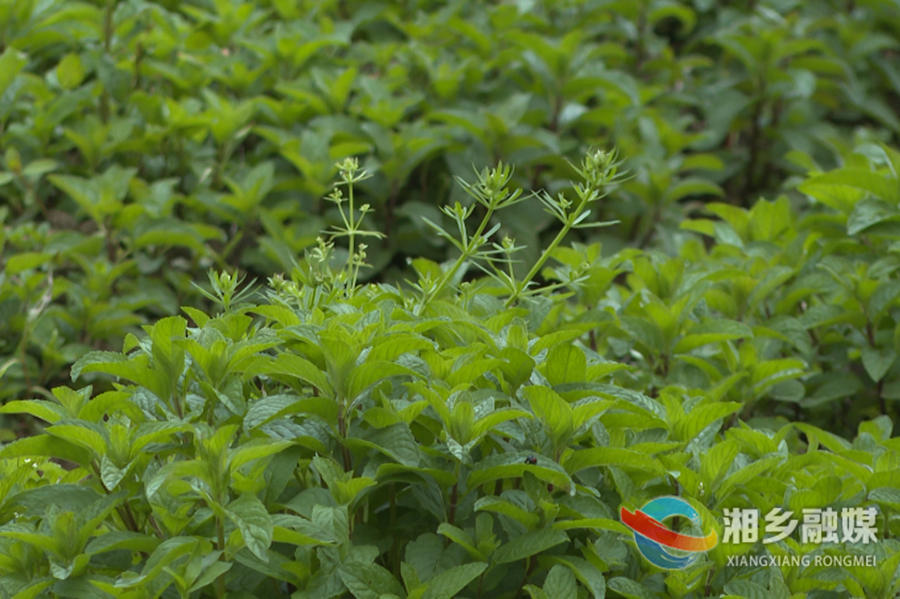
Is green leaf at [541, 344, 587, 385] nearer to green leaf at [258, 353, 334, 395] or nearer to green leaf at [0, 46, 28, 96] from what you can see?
green leaf at [258, 353, 334, 395]

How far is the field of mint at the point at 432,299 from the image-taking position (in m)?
1.96

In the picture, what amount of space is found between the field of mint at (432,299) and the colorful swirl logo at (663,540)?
1.2 inches

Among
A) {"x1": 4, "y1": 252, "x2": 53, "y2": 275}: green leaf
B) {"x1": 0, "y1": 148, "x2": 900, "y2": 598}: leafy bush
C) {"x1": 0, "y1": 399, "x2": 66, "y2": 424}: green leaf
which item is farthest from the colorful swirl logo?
{"x1": 4, "y1": 252, "x2": 53, "y2": 275}: green leaf

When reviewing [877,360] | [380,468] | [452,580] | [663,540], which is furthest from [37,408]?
[877,360]

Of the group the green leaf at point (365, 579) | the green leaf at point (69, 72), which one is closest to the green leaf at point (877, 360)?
the green leaf at point (365, 579)

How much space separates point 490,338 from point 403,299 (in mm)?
293

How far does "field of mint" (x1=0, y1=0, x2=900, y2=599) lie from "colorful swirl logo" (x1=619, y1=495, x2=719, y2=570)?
1.2 inches

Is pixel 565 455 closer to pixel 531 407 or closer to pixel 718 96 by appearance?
pixel 531 407

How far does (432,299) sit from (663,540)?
29.5 inches

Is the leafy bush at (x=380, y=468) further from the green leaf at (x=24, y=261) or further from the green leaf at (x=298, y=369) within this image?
the green leaf at (x=24, y=261)

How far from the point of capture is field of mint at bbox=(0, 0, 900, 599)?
196cm

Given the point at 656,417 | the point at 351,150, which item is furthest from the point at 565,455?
the point at 351,150

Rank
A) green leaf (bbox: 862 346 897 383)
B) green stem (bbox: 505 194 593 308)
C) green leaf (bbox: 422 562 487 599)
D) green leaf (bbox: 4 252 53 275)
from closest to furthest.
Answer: green leaf (bbox: 422 562 487 599) → green stem (bbox: 505 194 593 308) → green leaf (bbox: 862 346 897 383) → green leaf (bbox: 4 252 53 275)

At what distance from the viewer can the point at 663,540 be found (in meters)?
2.08
